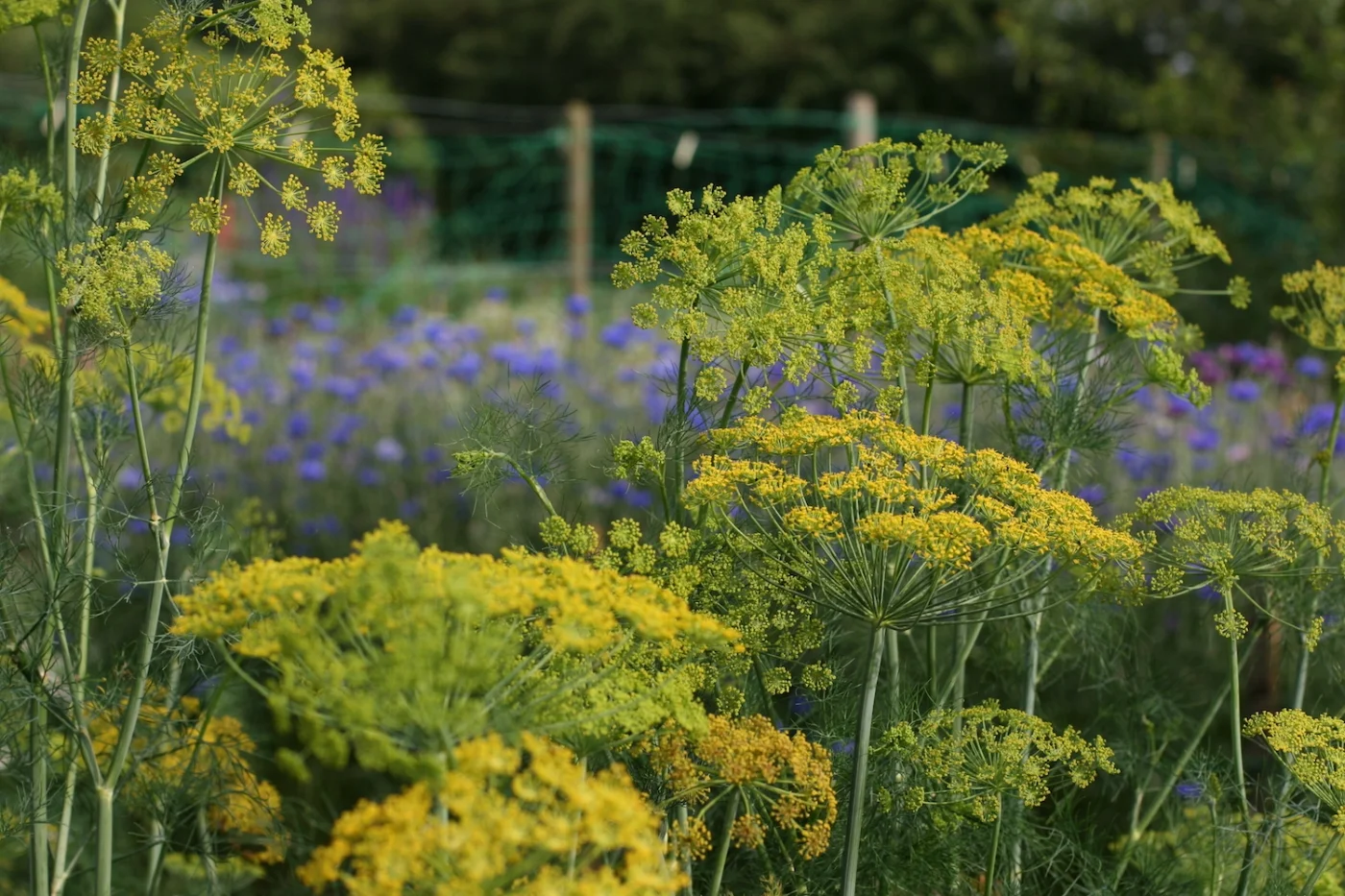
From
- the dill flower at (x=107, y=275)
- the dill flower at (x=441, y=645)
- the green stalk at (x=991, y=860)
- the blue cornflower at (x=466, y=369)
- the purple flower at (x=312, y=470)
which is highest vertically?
the dill flower at (x=107, y=275)

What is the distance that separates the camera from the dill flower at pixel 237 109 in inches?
68.9

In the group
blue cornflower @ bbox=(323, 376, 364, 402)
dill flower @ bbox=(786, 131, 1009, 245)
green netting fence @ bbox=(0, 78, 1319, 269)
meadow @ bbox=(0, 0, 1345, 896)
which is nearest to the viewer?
meadow @ bbox=(0, 0, 1345, 896)

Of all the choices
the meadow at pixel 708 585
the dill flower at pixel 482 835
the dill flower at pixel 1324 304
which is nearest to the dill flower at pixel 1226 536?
the meadow at pixel 708 585

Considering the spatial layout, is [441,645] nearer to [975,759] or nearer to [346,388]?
[975,759]

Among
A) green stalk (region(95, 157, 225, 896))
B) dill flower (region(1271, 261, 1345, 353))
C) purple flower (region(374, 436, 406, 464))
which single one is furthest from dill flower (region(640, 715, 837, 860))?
purple flower (region(374, 436, 406, 464))

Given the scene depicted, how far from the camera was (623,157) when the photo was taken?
17.5 metres

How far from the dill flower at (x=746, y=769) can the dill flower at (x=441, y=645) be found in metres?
0.10

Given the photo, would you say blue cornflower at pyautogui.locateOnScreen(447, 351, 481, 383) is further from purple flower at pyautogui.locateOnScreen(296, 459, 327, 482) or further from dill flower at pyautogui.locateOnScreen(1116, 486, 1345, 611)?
dill flower at pyautogui.locateOnScreen(1116, 486, 1345, 611)

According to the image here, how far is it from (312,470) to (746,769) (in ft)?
11.8

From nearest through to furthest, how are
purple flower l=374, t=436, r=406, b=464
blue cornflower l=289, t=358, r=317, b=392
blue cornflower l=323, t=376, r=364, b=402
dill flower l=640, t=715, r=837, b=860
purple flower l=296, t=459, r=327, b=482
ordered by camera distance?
dill flower l=640, t=715, r=837, b=860, purple flower l=296, t=459, r=327, b=482, purple flower l=374, t=436, r=406, b=464, blue cornflower l=323, t=376, r=364, b=402, blue cornflower l=289, t=358, r=317, b=392

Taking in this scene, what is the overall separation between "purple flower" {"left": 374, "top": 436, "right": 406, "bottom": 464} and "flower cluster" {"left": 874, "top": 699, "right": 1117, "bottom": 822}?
139 inches

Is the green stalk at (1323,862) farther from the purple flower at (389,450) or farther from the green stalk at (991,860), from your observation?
the purple flower at (389,450)

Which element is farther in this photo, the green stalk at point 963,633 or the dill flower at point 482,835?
the green stalk at point 963,633

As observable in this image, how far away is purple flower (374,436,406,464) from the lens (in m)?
5.16
